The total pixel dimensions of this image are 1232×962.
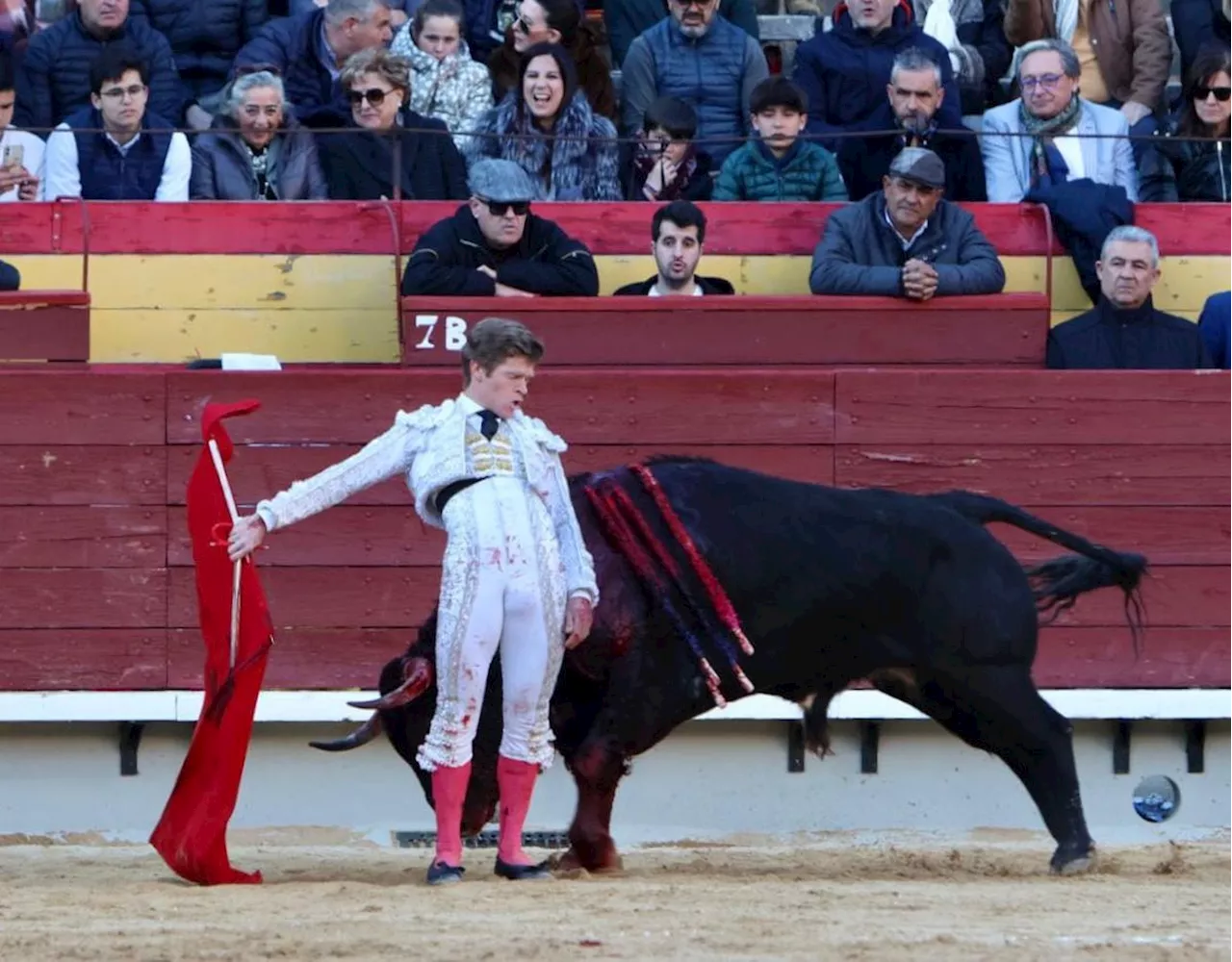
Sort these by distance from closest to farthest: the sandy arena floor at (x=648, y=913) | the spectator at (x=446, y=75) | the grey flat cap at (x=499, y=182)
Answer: the sandy arena floor at (x=648, y=913) → the grey flat cap at (x=499, y=182) → the spectator at (x=446, y=75)

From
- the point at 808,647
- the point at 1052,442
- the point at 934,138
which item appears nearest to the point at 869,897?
the point at 808,647

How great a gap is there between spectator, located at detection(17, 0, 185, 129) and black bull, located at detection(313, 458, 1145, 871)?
3.05 metres

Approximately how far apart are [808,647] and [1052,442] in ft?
6.44

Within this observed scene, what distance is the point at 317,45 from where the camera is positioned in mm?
9148

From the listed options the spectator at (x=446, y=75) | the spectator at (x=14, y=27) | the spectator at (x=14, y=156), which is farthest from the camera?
the spectator at (x=14, y=27)

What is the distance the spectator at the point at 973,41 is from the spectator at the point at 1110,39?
100 millimetres

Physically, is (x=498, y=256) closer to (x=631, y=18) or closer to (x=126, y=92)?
(x=126, y=92)

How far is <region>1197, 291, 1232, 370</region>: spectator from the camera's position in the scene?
8.50 m

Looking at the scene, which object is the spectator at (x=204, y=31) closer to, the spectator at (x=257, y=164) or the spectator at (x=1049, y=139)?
the spectator at (x=257, y=164)

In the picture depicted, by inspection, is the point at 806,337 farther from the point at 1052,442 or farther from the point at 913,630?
the point at 913,630

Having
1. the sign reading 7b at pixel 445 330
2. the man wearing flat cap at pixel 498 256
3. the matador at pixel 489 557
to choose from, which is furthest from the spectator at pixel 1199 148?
the matador at pixel 489 557

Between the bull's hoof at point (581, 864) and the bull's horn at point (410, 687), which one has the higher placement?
the bull's horn at point (410, 687)

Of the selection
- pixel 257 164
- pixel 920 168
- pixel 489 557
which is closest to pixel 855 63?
pixel 920 168

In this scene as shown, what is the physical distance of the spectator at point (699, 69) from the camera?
9.16m
